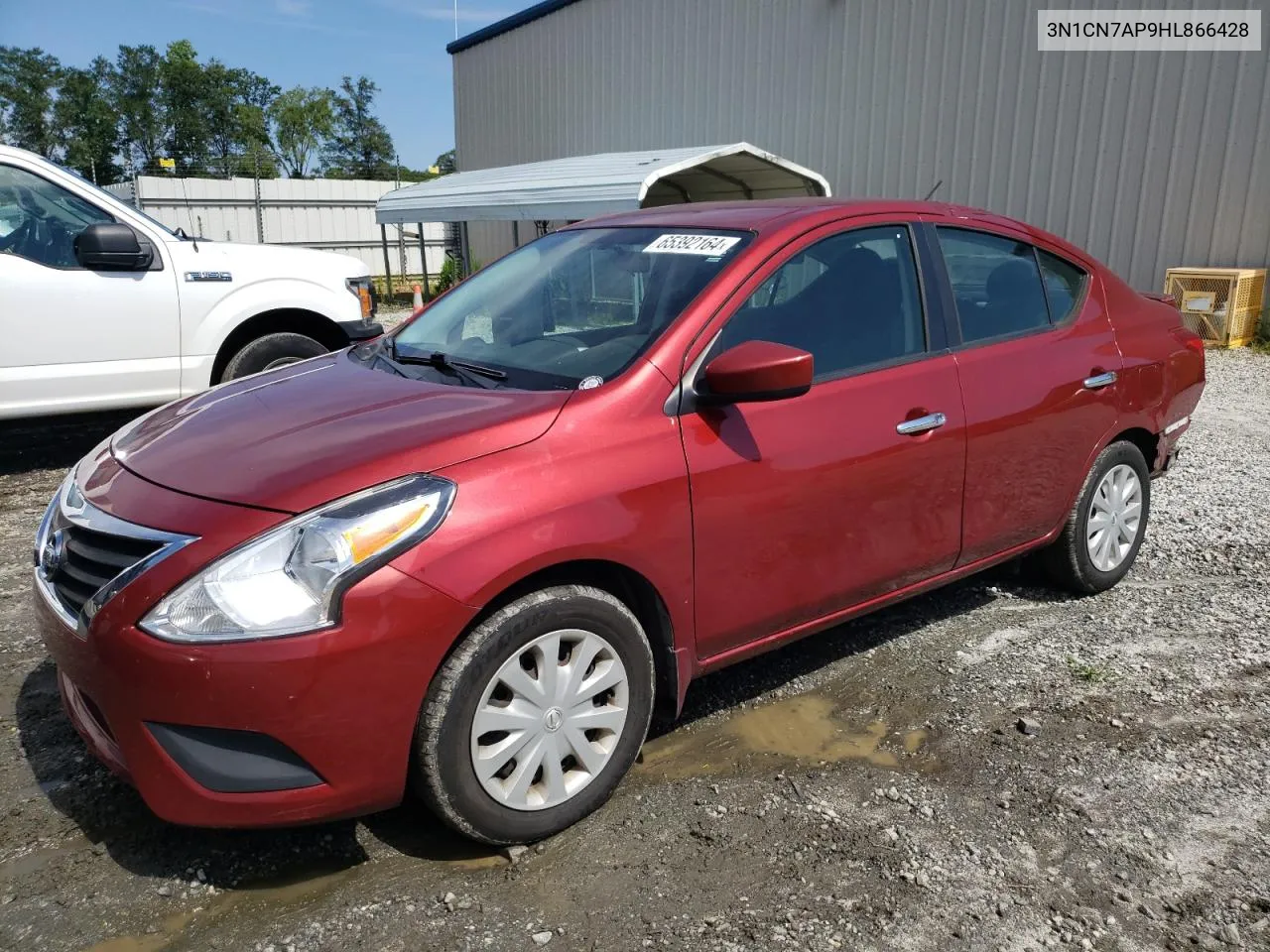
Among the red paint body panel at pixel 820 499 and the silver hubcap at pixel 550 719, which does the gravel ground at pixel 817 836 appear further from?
the red paint body panel at pixel 820 499

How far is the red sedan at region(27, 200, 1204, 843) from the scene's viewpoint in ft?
7.34

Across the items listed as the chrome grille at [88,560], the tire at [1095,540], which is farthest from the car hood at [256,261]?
the tire at [1095,540]

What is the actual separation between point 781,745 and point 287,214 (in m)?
24.2

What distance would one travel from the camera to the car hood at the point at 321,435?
93.9 inches

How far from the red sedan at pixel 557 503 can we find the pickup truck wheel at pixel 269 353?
305 centimetres

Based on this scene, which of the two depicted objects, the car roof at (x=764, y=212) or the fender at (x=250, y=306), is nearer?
the car roof at (x=764, y=212)

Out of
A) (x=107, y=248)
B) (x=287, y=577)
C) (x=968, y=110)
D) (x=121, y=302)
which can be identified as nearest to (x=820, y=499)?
(x=287, y=577)

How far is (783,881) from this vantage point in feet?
8.15

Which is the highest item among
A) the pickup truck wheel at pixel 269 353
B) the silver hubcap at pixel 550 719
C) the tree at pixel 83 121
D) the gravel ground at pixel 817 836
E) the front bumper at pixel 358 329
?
the tree at pixel 83 121

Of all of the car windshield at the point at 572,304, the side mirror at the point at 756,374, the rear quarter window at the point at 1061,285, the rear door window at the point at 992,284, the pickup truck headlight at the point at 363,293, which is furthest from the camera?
the pickup truck headlight at the point at 363,293

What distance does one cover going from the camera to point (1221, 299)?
10.9 meters

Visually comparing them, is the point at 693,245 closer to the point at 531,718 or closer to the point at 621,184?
the point at 531,718

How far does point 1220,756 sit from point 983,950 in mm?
1353

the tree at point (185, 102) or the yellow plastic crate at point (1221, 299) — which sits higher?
the tree at point (185, 102)
